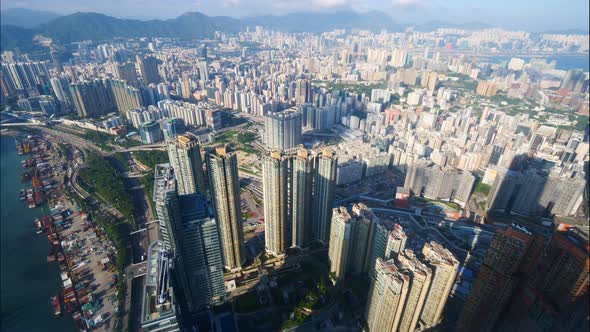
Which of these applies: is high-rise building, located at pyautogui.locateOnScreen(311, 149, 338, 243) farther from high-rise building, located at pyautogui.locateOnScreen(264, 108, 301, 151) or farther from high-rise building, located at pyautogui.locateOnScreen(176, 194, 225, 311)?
high-rise building, located at pyautogui.locateOnScreen(264, 108, 301, 151)

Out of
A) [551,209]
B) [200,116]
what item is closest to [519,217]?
[551,209]

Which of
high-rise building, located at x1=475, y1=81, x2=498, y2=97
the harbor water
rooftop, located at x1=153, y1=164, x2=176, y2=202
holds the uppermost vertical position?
rooftop, located at x1=153, y1=164, x2=176, y2=202

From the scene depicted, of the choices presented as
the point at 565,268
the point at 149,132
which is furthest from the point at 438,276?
the point at 149,132

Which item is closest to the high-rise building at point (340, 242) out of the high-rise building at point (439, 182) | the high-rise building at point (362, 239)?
the high-rise building at point (362, 239)

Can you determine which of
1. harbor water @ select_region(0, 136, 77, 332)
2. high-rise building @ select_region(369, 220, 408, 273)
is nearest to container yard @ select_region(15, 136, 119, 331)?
harbor water @ select_region(0, 136, 77, 332)

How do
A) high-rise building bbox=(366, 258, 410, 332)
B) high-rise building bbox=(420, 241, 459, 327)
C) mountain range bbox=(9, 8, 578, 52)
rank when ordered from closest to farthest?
high-rise building bbox=(366, 258, 410, 332) → high-rise building bbox=(420, 241, 459, 327) → mountain range bbox=(9, 8, 578, 52)

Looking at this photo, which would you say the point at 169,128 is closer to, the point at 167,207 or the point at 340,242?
the point at 167,207

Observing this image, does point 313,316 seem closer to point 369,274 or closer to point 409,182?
point 369,274
